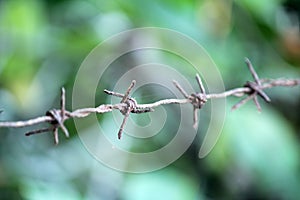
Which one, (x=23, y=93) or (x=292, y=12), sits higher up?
(x=292, y=12)

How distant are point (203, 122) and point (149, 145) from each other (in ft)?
0.40

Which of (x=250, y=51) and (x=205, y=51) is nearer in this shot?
(x=205, y=51)

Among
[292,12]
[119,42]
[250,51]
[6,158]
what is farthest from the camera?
[292,12]

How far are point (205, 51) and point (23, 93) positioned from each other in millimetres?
273

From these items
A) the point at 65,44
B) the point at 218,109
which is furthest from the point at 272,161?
the point at 65,44

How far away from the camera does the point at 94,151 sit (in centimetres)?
82

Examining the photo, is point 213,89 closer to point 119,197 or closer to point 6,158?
point 119,197

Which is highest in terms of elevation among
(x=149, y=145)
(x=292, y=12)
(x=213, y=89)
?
(x=292, y=12)

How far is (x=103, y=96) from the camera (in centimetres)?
85

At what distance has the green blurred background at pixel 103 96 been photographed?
2.53 ft

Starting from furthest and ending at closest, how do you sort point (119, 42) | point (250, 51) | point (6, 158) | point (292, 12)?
point (292, 12) → point (250, 51) → point (119, 42) → point (6, 158)

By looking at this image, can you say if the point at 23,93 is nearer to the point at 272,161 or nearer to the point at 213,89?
the point at 213,89

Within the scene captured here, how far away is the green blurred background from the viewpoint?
771 mm

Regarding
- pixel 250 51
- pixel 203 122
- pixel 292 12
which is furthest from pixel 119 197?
pixel 292 12
